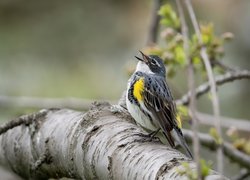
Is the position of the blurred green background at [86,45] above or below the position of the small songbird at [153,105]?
below

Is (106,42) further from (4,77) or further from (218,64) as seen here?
(218,64)

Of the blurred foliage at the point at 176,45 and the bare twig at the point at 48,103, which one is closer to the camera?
the blurred foliage at the point at 176,45

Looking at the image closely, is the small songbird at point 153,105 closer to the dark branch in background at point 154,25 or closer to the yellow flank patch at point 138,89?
the yellow flank patch at point 138,89

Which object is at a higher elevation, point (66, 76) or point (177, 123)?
point (177, 123)

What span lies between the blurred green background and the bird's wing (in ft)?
14.4

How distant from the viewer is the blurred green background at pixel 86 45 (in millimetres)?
9560

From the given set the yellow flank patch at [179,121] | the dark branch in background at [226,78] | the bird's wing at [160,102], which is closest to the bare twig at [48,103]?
the bird's wing at [160,102]

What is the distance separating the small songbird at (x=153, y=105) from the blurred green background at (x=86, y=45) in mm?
4367

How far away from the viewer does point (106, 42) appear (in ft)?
37.0

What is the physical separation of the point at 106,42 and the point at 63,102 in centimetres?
582

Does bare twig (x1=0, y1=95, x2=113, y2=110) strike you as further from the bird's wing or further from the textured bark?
the textured bark

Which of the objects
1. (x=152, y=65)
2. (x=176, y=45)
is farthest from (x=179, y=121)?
(x=152, y=65)

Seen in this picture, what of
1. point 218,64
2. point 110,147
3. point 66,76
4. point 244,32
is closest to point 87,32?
point 66,76

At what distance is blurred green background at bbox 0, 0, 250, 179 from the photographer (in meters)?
9.56
